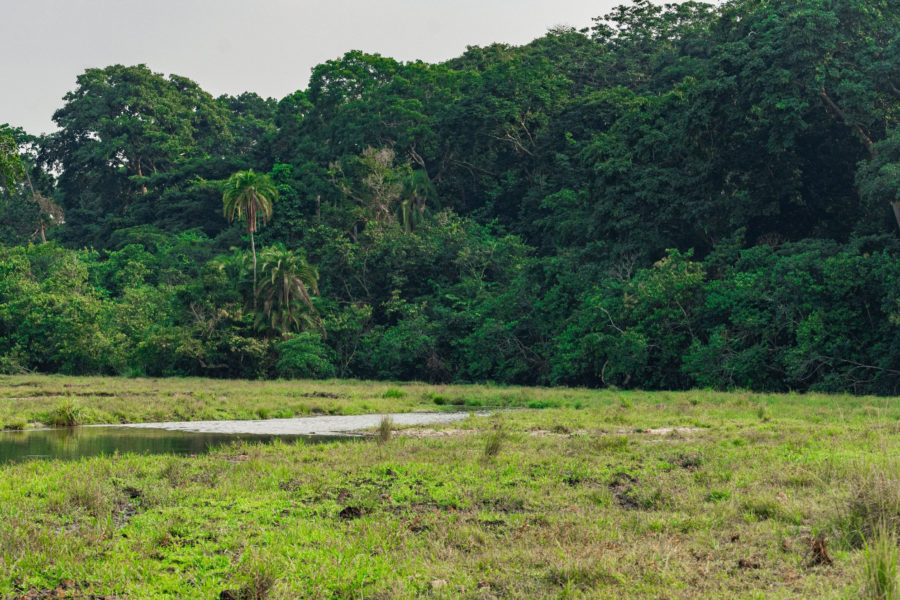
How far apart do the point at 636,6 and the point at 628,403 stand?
48157 mm

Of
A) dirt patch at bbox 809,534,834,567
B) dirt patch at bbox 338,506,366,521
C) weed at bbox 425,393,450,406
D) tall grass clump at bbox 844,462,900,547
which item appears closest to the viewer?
dirt patch at bbox 809,534,834,567

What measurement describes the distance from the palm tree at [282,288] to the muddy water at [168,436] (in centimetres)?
2421

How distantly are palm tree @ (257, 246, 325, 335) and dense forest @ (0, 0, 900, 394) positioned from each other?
0.67 ft

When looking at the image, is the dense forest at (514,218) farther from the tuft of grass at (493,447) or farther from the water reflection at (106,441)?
the water reflection at (106,441)

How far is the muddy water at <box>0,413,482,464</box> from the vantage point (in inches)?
659

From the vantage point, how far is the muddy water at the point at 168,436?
16750 mm

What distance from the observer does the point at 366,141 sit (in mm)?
65312

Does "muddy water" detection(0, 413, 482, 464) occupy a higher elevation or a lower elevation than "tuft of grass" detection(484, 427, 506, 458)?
lower

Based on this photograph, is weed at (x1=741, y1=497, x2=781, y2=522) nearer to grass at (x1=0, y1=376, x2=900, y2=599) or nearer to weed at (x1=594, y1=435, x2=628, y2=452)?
grass at (x1=0, y1=376, x2=900, y2=599)

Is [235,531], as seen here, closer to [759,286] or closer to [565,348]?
[759,286]

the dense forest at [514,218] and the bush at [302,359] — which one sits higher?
the dense forest at [514,218]

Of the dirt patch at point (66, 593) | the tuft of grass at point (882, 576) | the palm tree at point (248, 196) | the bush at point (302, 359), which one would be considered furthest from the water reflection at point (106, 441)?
the palm tree at point (248, 196)

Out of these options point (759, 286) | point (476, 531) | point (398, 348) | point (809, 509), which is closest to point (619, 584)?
point (476, 531)

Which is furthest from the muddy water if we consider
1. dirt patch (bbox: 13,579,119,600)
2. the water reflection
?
dirt patch (bbox: 13,579,119,600)
